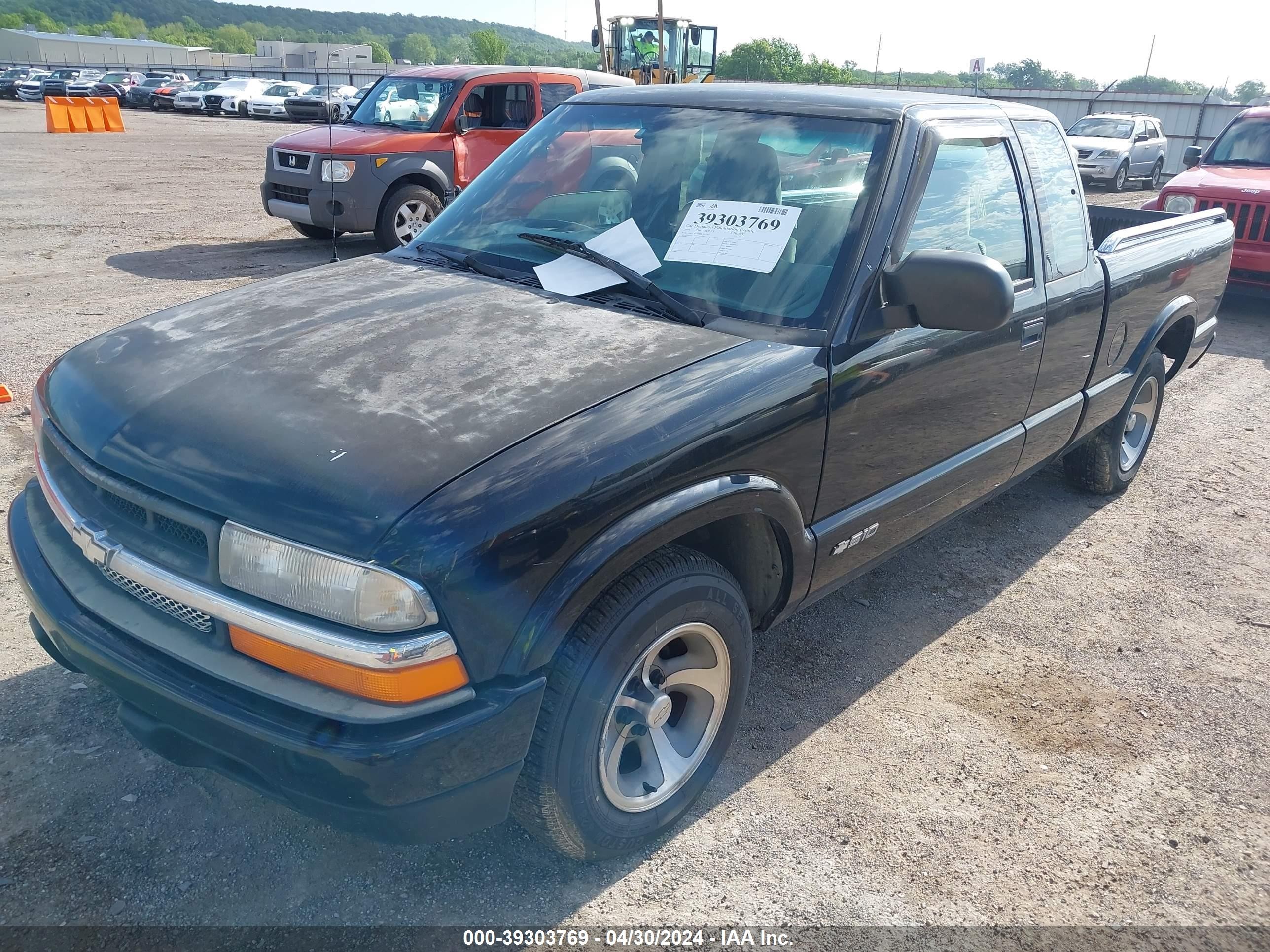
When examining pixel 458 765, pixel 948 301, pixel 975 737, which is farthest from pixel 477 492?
pixel 975 737

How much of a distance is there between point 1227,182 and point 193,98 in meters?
38.9

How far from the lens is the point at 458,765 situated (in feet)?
6.59

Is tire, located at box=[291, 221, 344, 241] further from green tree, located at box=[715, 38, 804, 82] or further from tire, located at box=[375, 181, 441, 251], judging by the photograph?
green tree, located at box=[715, 38, 804, 82]

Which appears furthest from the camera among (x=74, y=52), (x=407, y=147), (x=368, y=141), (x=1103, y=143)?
(x=74, y=52)

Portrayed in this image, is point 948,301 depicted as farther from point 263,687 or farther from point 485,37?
point 485,37

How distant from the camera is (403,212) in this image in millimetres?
10656

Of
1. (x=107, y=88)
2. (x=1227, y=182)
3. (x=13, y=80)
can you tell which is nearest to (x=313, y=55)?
(x=13, y=80)

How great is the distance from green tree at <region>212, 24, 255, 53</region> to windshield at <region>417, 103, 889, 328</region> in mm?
159127

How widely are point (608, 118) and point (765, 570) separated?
191 centimetres

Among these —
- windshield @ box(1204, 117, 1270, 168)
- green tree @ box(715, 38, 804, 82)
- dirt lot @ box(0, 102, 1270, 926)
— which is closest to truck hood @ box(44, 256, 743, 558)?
dirt lot @ box(0, 102, 1270, 926)

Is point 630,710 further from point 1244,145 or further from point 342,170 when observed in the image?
point 1244,145

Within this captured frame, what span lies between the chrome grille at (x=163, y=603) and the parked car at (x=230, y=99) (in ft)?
135

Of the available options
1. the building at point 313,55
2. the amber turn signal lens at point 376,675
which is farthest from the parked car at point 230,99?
the building at point 313,55

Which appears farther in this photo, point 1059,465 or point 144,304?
point 144,304
